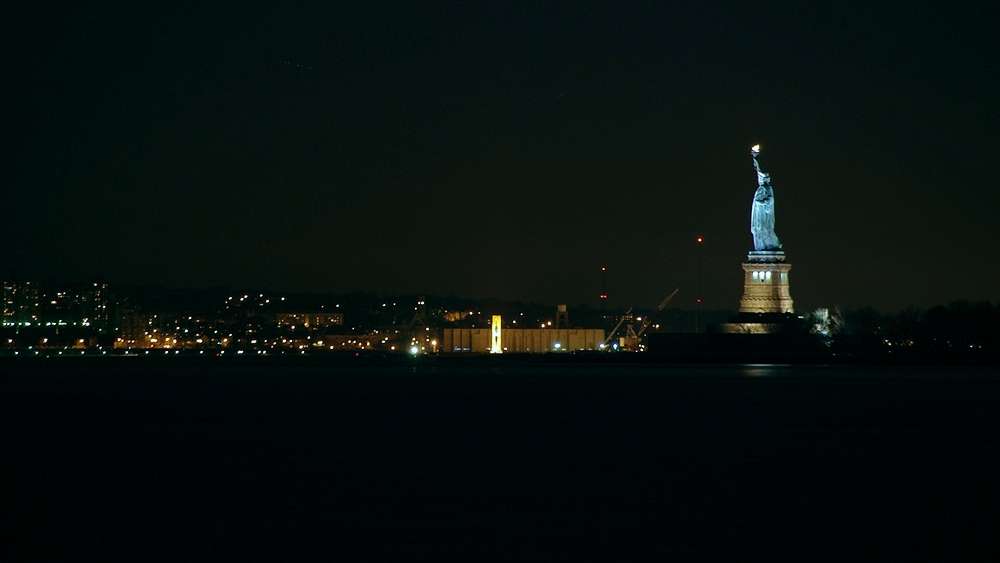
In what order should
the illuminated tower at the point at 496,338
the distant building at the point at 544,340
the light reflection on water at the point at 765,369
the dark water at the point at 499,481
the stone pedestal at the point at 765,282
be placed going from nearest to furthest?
1. the dark water at the point at 499,481
2. the light reflection on water at the point at 765,369
3. the stone pedestal at the point at 765,282
4. the illuminated tower at the point at 496,338
5. the distant building at the point at 544,340

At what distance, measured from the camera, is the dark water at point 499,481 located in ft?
67.6

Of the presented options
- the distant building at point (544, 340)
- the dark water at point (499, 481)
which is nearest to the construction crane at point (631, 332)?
the distant building at point (544, 340)

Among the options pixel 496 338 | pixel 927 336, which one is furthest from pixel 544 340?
pixel 927 336

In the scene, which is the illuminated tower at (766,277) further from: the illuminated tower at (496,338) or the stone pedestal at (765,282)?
the illuminated tower at (496,338)

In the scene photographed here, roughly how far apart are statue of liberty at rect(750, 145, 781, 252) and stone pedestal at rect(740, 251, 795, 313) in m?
0.94

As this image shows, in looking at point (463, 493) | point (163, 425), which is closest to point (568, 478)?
point (463, 493)

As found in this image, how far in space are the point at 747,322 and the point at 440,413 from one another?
179 ft

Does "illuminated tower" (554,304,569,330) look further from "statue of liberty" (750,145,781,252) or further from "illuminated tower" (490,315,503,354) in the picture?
"statue of liberty" (750,145,781,252)

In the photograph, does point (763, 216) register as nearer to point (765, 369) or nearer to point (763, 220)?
point (763, 220)

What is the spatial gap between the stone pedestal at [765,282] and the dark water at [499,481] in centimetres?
4591

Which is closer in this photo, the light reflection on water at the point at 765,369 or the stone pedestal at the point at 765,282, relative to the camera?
the light reflection on water at the point at 765,369

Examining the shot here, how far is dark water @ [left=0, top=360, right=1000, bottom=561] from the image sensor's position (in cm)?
2061

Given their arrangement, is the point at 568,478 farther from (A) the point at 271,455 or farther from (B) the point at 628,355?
(B) the point at 628,355

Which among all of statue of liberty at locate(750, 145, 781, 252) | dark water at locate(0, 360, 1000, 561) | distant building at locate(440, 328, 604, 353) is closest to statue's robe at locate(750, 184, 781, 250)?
statue of liberty at locate(750, 145, 781, 252)
